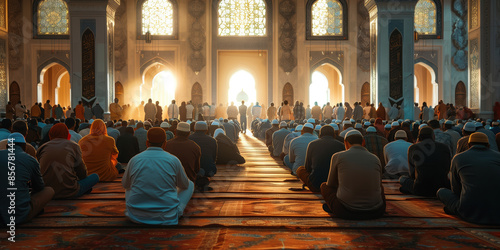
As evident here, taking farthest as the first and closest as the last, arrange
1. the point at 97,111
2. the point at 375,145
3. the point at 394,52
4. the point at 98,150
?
the point at 394,52 → the point at 97,111 → the point at 375,145 → the point at 98,150

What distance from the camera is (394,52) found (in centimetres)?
1155

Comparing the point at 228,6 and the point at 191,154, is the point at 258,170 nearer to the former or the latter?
the point at 191,154

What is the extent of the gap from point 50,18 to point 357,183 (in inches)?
657

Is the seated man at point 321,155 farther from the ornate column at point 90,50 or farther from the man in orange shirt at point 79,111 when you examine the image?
the ornate column at point 90,50

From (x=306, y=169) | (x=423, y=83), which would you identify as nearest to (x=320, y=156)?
(x=306, y=169)

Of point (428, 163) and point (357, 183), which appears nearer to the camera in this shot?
point (357, 183)

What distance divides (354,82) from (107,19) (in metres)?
9.68

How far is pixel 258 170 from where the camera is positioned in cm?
621

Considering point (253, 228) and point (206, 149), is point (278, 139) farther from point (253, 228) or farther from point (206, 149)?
point (253, 228)

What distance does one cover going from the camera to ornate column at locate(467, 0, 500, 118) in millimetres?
10734

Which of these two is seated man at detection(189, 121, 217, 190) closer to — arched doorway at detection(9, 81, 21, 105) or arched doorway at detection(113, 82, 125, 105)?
arched doorway at detection(113, 82, 125, 105)

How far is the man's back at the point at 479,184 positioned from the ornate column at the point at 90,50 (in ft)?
30.8

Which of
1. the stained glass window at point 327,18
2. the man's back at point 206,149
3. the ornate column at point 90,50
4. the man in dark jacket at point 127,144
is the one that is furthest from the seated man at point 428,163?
the stained glass window at point 327,18

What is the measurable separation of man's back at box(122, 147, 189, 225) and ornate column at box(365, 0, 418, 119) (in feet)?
30.5
